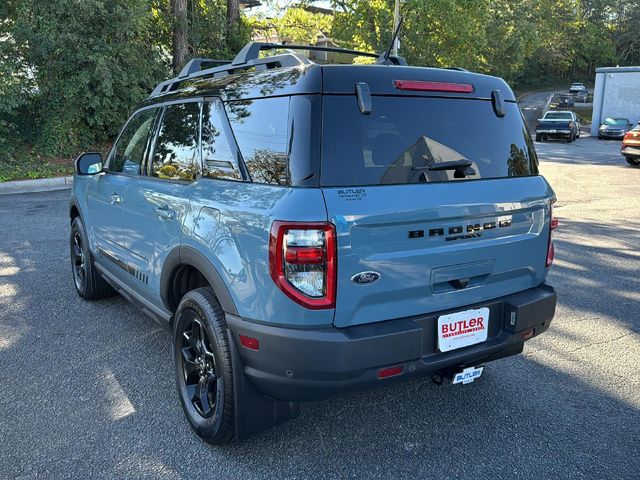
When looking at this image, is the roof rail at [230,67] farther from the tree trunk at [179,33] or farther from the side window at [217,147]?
the tree trunk at [179,33]

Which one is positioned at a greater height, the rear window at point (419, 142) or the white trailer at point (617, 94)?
the white trailer at point (617, 94)

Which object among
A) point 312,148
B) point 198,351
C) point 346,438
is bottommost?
point 346,438

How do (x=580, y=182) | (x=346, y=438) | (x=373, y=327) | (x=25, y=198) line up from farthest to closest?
1. (x=580, y=182)
2. (x=25, y=198)
3. (x=346, y=438)
4. (x=373, y=327)

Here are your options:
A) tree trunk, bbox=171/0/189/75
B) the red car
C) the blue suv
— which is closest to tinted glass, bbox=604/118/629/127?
the red car

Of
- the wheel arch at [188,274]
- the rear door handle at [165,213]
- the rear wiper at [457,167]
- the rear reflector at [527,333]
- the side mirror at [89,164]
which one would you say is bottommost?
the rear reflector at [527,333]

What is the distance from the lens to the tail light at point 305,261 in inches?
86.7

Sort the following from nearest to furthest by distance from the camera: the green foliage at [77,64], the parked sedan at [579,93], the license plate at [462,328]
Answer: the license plate at [462,328]
the green foliage at [77,64]
the parked sedan at [579,93]

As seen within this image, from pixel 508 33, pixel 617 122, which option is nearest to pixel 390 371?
pixel 617 122

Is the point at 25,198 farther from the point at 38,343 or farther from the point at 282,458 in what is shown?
the point at 282,458

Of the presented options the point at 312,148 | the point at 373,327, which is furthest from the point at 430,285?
the point at 312,148

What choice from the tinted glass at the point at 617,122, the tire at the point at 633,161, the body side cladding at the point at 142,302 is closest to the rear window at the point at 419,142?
the body side cladding at the point at 142,302

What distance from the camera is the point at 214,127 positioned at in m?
2.91

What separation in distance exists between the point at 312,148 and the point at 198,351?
1.31 metres

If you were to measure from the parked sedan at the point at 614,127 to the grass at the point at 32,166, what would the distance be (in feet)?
94.1
